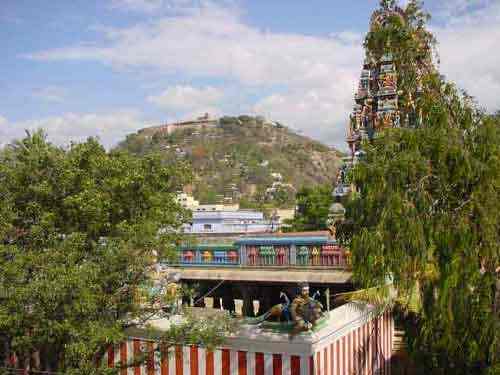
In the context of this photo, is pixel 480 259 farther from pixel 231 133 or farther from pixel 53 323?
pixel 231 133

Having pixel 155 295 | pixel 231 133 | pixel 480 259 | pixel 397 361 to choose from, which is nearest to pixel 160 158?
pixel 155 295

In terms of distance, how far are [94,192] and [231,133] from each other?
170629 millimetres

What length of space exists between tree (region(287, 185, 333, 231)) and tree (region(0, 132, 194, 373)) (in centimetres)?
4378

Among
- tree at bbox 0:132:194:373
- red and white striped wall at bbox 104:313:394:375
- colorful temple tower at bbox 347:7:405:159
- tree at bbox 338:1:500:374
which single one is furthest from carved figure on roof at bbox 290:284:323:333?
colorful temple tower at bbox 347:7:405:159

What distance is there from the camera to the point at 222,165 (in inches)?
5699

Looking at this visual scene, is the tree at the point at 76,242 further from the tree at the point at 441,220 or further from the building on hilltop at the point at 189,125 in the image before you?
the building on hilltop at the point at 189,125

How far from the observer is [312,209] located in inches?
2276

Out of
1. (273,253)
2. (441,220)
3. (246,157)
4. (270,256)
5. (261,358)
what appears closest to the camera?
(441,220)

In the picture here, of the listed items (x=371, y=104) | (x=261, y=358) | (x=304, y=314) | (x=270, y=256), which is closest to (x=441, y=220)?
(x=304, y=314)

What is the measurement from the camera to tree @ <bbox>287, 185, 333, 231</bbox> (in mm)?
55750

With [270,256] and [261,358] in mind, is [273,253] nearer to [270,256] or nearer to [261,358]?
[270,256]

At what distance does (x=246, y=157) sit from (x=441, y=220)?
143246 millimetres

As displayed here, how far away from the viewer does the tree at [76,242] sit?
30.9ft

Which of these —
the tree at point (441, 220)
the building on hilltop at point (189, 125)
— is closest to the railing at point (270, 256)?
the tree at point (441, 220)
